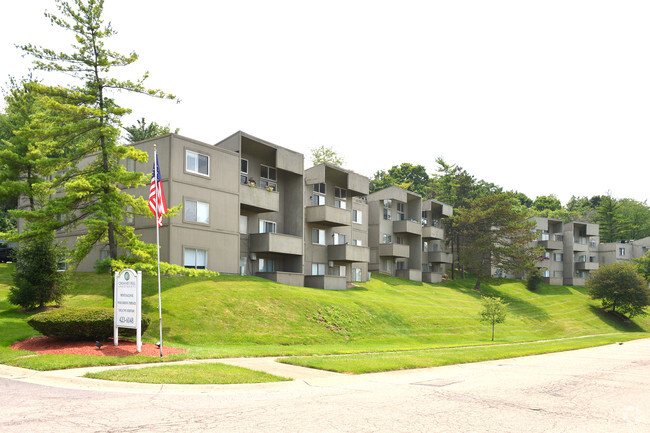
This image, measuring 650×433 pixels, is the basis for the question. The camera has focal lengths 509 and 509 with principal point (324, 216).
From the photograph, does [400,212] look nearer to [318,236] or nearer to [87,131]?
[318,236]

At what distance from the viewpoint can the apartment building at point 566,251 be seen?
85125mm

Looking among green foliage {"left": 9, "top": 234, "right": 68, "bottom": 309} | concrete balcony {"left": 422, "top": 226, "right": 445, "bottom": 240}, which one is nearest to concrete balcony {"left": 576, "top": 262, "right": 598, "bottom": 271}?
concrete balcony {"left": 422, "top": 226, "right": 445, "bottom": 240}

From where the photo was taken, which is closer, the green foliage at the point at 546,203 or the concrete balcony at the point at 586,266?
the concrete balcony at the point at 586,266

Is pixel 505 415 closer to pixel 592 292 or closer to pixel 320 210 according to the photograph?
pixel 320 210

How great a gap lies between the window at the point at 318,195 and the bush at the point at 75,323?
27.7 m

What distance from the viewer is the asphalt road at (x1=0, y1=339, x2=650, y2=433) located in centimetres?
800

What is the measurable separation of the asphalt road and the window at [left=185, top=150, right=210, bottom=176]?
68.4ft

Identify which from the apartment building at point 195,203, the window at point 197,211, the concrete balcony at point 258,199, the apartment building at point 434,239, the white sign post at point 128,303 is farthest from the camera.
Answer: the apartment building at point 434,239

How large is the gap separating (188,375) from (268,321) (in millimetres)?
13531

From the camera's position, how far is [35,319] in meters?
17.2

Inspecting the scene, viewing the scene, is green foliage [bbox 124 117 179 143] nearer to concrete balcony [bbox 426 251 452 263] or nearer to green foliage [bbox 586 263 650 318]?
concrete balcony [bbox 426 251 452 263]

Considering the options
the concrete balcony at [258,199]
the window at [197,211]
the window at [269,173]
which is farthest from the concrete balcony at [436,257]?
the window at [197,211]

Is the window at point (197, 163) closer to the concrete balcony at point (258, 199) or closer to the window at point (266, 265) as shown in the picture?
the concrete balcony at point (258, 199)

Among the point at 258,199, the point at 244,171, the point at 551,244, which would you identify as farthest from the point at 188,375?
the point at 551,244
